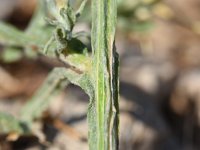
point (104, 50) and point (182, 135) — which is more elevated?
point (104, 50)

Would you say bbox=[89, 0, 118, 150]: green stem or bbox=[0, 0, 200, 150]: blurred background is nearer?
bbox=[89, 0, 118, 150]: green stem

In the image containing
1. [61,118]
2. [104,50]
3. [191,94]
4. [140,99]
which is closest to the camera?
[104,50]

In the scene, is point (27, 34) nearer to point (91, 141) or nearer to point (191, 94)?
point (91, 141)

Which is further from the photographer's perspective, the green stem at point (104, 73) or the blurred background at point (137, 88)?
the blurred background at point (137, 88)

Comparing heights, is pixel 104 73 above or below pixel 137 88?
above

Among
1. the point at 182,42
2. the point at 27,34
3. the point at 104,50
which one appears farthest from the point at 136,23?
the point at 104,50

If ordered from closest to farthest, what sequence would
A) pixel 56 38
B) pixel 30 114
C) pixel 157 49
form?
pixel 56 38 → pixel 30 114 → pixel 157 49

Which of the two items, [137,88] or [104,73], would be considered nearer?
[104,73]

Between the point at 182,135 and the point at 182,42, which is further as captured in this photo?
the point at 182,42
